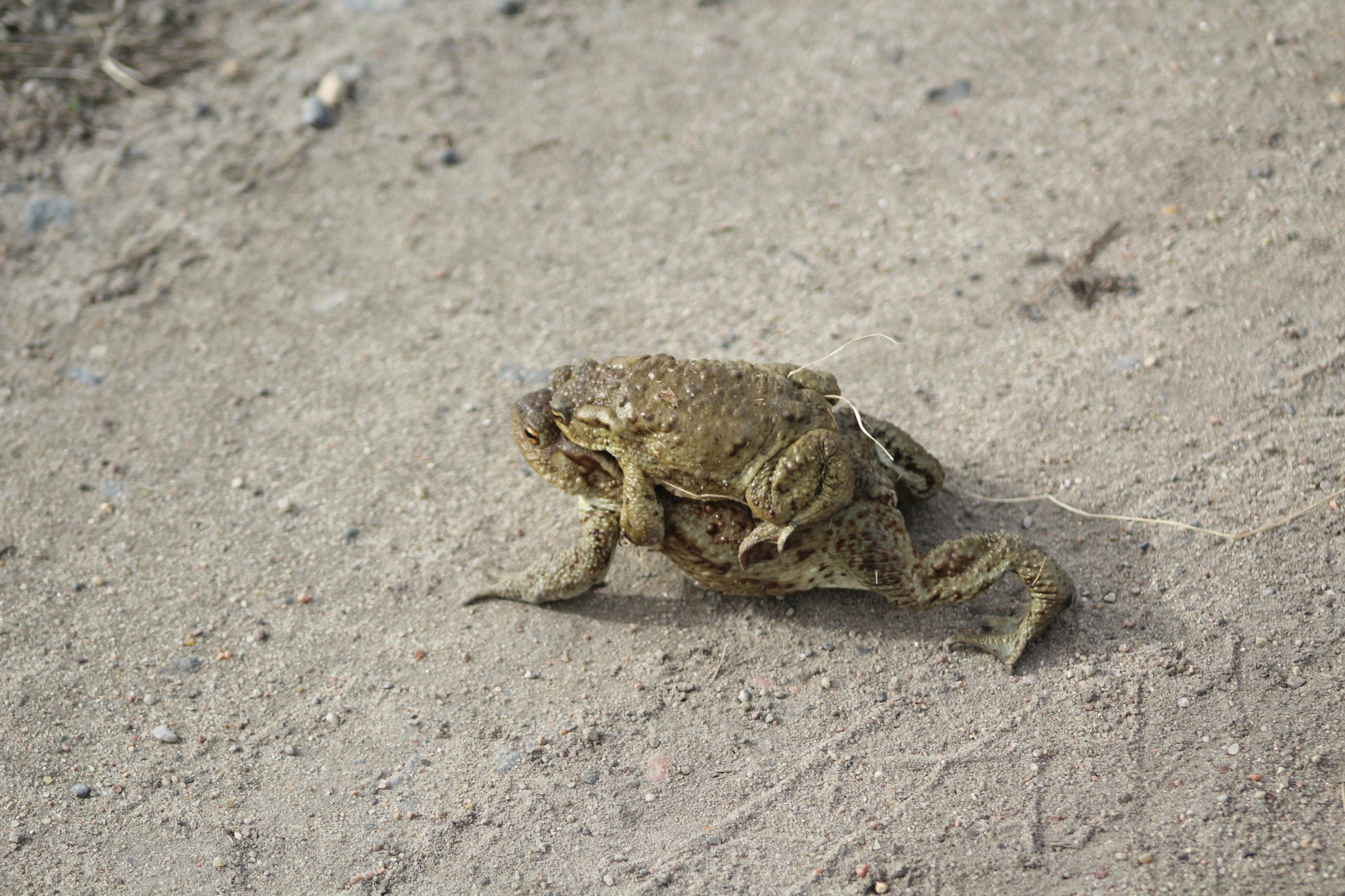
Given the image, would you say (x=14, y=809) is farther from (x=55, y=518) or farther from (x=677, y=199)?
(x=677, y=199)

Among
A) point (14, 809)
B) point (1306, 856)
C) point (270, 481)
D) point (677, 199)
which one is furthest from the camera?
point (677, 199)

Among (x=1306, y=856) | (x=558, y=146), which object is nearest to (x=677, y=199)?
(x=558, y=146)

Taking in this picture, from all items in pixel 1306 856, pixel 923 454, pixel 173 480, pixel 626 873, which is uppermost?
pixel 173 480

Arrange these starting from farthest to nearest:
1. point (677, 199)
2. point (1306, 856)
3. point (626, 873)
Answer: point (677, 199), point (626, 873), point (1306, 856)

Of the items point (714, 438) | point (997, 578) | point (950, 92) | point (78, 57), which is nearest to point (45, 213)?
point (78, 57)

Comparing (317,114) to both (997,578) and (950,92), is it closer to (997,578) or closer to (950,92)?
(950,92)

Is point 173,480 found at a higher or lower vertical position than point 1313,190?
higher

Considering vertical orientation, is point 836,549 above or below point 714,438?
below
